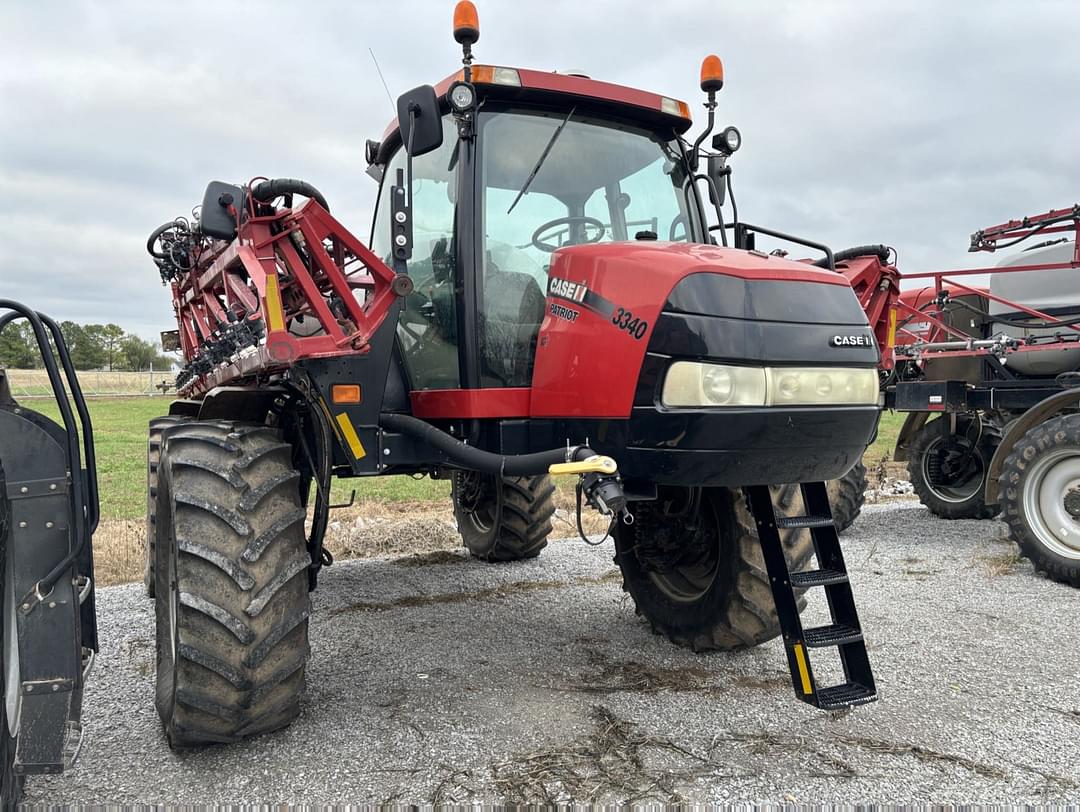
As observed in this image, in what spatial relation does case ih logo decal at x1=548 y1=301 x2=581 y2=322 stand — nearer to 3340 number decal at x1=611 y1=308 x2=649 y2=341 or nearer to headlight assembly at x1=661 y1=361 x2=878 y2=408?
3340 number decal at x1=611 y1=308 x2=649 y2=341

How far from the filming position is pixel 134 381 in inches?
1939

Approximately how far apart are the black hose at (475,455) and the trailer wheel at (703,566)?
1.13m

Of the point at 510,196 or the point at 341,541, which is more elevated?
the point at 510,196

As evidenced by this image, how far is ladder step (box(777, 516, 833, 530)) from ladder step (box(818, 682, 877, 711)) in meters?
0.65

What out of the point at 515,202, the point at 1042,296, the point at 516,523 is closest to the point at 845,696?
the point at 515,202

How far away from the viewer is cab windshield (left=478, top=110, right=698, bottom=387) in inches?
150

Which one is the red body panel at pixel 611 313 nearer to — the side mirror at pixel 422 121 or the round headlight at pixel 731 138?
the side mirror at pixel 422 121

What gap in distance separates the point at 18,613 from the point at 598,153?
3034mm

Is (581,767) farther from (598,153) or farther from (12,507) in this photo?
(598,153)

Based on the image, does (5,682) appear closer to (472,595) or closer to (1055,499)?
(472,595)

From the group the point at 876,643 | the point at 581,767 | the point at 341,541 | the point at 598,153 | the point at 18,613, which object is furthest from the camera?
the point at 341,541

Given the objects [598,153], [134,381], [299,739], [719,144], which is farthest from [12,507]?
[134,381]

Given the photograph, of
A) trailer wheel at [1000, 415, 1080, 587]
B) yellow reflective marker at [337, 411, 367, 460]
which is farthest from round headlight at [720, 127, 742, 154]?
trailer wheel at [1000, 415, 1080, 587]

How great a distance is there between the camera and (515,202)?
387 centimetres
